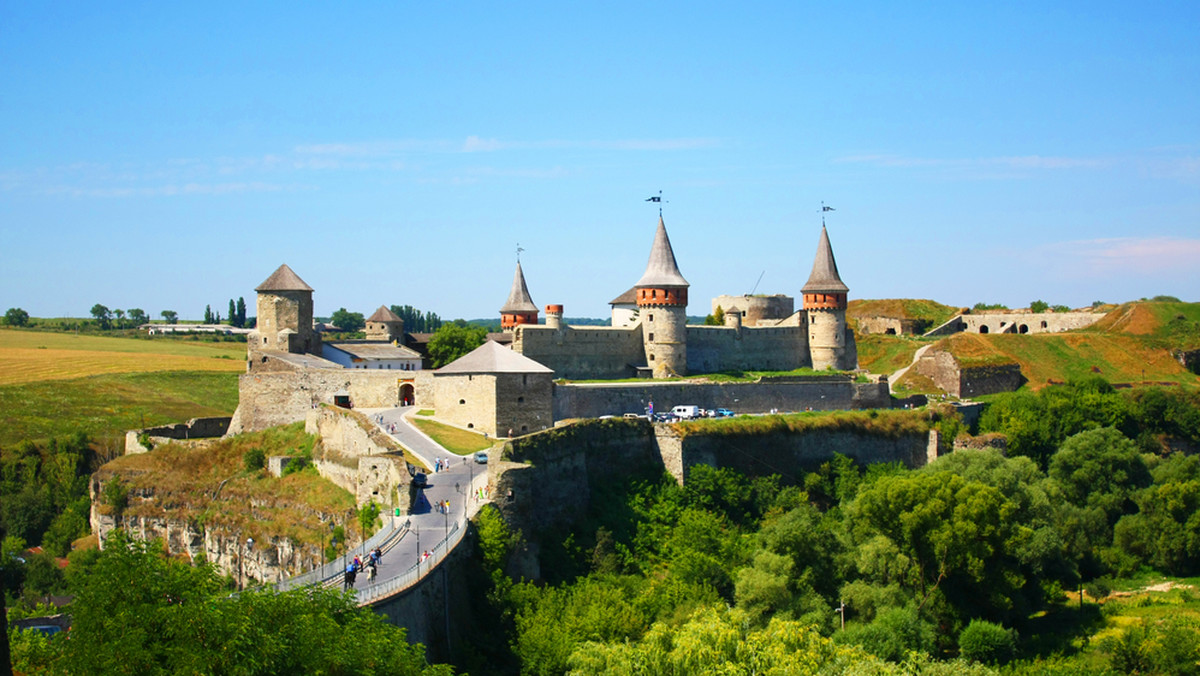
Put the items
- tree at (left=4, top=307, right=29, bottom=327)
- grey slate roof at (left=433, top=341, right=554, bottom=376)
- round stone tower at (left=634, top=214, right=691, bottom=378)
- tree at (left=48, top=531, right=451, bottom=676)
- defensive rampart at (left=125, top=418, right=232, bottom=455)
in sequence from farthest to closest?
tree at (left=4, top=307, right=29, bottom=327), defensive rampart at (left=125, top=418, right=232, bottom=455), round stone tower at (left=634, top=214, right=691, bottom=378), grey slate roof at (left=433, top=341, right=554, bottom=376), tree at (left=48, top=531, right=451, bottom=676)

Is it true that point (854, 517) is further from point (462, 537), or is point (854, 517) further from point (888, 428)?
point (462, 537)

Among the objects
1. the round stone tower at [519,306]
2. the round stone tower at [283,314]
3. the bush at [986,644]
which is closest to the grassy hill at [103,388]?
the round stone tower at [283,314]

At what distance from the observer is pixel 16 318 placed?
5979 inches

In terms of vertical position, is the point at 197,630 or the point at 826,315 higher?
the point at 826,315

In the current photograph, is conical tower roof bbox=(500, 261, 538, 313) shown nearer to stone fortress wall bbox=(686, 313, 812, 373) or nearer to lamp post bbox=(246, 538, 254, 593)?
stone fortress wall bbox=(686, 313, 812, 373)

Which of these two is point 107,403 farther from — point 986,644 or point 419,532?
point 986,644

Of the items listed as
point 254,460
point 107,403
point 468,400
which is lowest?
point 254,460

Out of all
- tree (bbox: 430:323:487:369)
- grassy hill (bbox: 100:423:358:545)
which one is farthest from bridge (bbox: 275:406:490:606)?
tree (bbox: 430:323:487:369)

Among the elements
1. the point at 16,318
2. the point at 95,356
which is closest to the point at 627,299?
the point at 95,356

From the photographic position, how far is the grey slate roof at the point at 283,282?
59625mm

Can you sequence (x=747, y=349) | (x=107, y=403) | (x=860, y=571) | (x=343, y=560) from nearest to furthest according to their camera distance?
(x=343, y=560)
(x=860, y=571)
(x=747, y=349)
(x=107, y=403)

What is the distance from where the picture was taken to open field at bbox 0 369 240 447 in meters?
77.2

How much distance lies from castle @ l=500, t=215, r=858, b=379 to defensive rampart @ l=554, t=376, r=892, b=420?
9.65ft

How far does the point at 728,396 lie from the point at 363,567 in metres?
31.0
